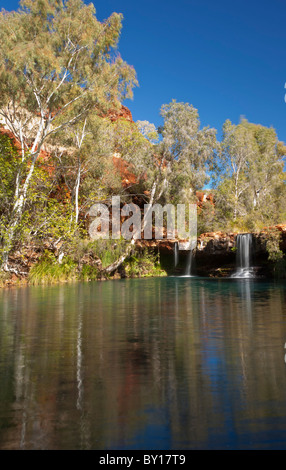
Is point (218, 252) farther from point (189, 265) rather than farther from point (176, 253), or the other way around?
point (176, 253)

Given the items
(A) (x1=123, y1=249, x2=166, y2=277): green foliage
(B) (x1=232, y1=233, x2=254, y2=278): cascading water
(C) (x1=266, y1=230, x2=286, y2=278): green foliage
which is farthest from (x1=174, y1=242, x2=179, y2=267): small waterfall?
(C) (x1=266, y1=230, x2=286, y2=278): green foliage

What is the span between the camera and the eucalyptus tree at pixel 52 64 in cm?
2158

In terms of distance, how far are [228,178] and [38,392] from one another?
148 feet

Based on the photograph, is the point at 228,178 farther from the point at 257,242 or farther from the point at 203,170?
the point at 257,242

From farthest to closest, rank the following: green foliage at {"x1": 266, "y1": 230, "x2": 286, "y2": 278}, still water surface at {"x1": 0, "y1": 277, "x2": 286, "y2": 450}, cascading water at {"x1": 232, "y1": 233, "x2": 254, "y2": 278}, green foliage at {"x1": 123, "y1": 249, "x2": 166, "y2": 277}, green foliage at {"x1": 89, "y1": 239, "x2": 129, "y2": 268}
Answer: green foliage at {"x1": 123, "y1": 249, "x2": 166, "y2": 277}, cascading water at {"x1": 232, "y1": 233, "x2": 254, "y2": 278}, green foliage at {"x1": 89, "y1": 239, "x2": 129, "y2": 268}, green foliage at {"x1": 266, "y1": 230, "x2": 286, "y2": 278}, still water surface at {"x1": 0, "y1": 277, "x2": 286, "y2": 450}

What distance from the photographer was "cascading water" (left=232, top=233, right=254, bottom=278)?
2848cm

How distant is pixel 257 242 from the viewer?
28000 millimetres

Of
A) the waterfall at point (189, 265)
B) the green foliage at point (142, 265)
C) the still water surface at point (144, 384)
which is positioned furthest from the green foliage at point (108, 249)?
the still water surface at point (144, 384)

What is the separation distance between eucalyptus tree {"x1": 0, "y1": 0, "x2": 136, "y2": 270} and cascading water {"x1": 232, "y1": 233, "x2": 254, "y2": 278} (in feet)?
46.0

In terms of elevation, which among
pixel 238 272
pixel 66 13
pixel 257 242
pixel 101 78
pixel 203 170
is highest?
pixel 66 13

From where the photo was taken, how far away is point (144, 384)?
4371 mm

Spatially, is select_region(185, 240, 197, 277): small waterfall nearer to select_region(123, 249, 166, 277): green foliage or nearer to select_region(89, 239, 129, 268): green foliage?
select_region(123, 249, 166, 277): green foliage

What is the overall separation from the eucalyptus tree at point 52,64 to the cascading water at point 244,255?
14036mm
